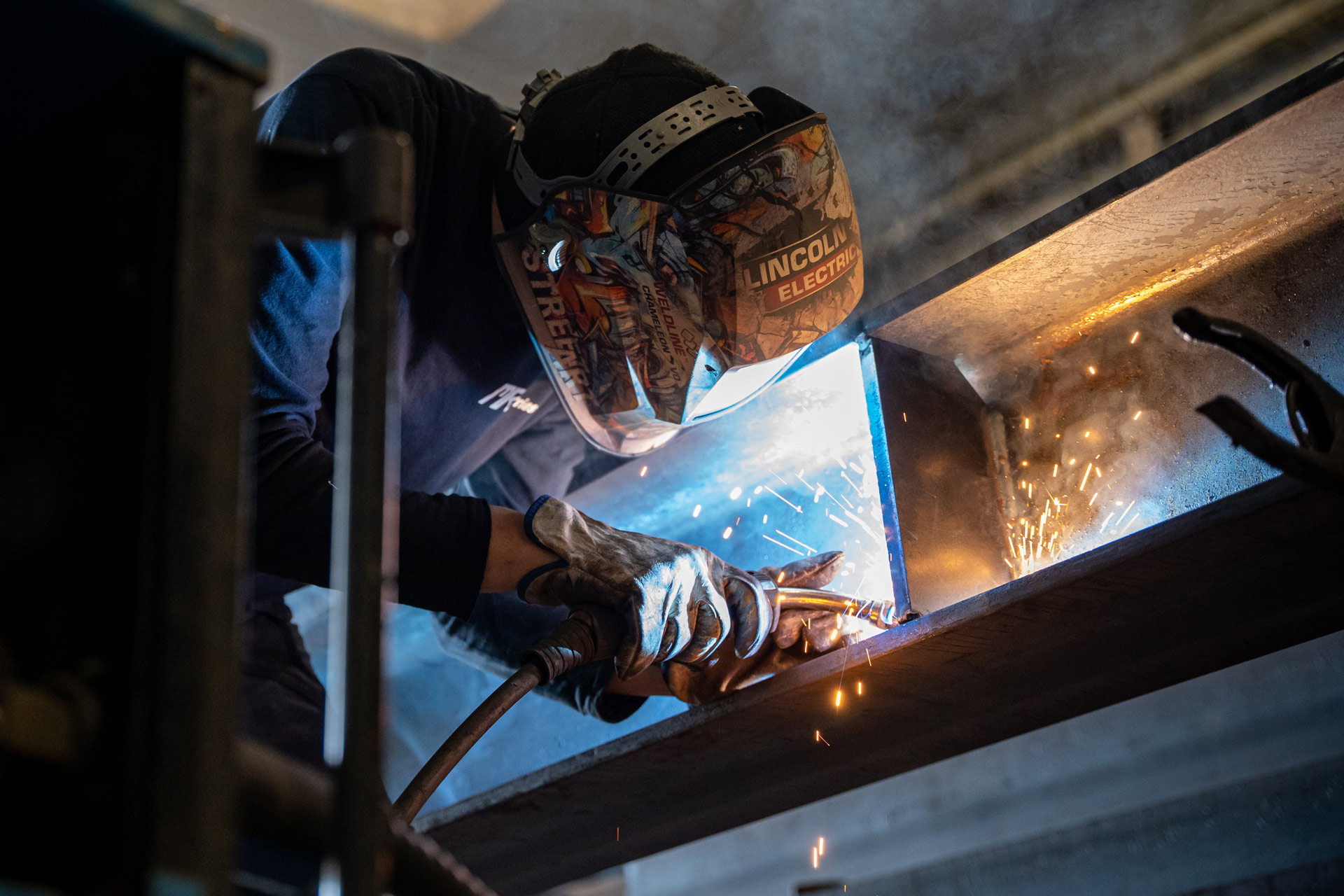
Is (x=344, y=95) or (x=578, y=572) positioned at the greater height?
(x=344, y=95)

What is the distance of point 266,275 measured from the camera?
1565 mm

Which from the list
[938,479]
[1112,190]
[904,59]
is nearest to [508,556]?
[938,479]

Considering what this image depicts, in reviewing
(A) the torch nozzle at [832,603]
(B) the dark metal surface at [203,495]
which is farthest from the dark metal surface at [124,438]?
(A) the torch nozzle at [832,603]

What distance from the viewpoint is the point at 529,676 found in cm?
150

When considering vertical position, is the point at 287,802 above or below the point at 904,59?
below

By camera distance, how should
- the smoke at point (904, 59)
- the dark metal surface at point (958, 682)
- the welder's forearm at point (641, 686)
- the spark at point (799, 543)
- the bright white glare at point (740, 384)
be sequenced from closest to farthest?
the dark metal surface at point (958, 682) → the bright white glare at point (740, 384) → the welder's forearm at point (641, 686) → the smoke at point (904, 59) → the spark at point (799, 543)

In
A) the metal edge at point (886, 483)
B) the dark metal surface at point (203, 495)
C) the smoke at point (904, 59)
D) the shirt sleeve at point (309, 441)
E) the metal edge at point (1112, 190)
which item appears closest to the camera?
the dark metal surface at point (203, 495)

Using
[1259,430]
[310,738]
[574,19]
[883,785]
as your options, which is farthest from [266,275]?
[883,785]

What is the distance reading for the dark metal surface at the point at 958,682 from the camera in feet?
3.88

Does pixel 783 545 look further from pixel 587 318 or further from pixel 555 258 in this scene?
pixel 555 258

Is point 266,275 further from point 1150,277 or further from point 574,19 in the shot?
point 1150,277

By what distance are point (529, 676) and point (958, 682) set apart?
0.56m

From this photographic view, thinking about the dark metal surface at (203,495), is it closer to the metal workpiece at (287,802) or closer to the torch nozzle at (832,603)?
the metal workpiece at (287,802)

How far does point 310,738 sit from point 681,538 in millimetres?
971
